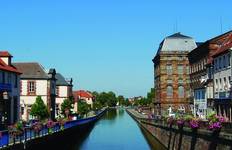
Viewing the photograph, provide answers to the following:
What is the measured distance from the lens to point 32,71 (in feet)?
283

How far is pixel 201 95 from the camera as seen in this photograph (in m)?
69.9

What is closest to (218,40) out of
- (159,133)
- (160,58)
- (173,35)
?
(159,133)

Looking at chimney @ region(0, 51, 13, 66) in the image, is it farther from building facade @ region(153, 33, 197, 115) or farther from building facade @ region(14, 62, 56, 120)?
building facade @ region(153, 33, 197, 115)

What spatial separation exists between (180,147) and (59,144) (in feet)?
44.7

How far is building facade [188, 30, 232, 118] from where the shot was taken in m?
62.9

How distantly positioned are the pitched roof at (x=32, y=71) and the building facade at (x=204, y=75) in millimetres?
24432

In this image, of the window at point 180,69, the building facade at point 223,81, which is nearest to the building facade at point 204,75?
the building facade at point 223,81

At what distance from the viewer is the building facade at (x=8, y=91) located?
5437cm

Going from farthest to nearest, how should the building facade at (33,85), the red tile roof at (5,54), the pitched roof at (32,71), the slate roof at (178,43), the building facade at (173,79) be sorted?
the slate roof at (178,43), the building facade at (173,79), the pitched roof at (32,71), the building facade at (33,85), the red tile roof at (5,54)

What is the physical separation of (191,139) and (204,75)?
35285mm

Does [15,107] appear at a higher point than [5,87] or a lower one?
lower

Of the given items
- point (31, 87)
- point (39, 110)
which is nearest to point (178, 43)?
point (31, 87)

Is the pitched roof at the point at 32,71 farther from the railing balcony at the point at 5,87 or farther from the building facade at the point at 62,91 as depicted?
the railing balcony at the point at 5,87

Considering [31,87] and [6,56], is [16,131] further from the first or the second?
[31,87]
